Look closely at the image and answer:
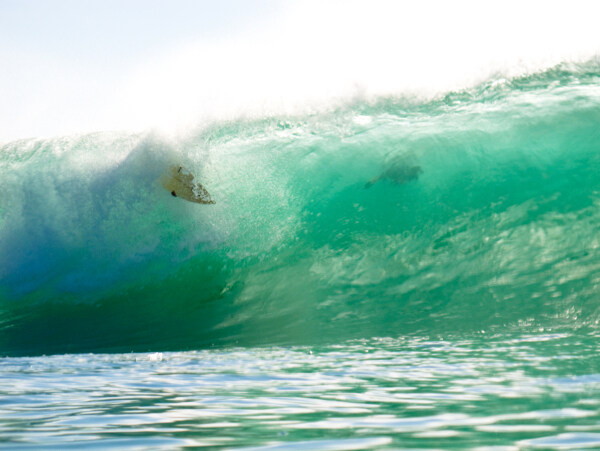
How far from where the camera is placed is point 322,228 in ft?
22.0

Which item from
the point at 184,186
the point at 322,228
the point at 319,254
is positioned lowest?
the point at 319,254

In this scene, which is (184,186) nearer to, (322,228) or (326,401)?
(322,228)

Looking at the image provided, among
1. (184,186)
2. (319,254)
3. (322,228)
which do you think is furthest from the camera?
(184,186)

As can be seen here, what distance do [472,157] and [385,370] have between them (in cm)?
405

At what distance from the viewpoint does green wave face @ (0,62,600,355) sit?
5.79 metres

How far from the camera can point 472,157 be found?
6902 millimetres

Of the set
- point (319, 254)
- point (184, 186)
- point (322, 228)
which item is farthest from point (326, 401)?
point (184, 186)

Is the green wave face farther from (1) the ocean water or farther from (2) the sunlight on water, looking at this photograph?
(2) the sunlight on water

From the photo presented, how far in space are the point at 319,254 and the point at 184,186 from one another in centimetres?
175

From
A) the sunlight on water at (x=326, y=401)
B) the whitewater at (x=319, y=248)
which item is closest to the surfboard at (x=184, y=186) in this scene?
the whitewater at (x=319, y=248)

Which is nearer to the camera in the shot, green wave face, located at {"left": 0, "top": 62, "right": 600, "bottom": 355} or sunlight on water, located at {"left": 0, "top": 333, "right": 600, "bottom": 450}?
sunlight on water, located at {"left": 0, "top": 333, "right": 600, "bottom": 450}

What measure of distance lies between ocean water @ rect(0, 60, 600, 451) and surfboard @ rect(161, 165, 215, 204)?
0.32 ft

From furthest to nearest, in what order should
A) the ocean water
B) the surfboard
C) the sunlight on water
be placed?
1. the surfboard
2. the ocean water
3. the sunlight on water

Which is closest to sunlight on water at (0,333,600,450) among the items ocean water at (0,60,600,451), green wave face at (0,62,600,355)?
ocean water at (0,60,600,451)
